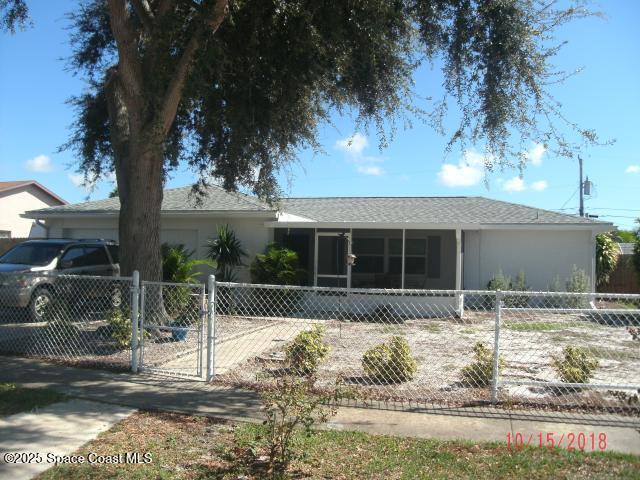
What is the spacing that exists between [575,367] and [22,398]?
642cm

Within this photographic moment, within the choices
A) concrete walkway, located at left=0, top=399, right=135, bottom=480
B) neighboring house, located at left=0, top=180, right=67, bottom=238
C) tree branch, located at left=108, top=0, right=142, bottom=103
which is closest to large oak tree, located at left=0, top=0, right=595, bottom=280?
tree branch, located at left=108, top=0, right=142, bottom=103

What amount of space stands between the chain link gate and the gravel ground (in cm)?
76

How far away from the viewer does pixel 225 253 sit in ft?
53.8

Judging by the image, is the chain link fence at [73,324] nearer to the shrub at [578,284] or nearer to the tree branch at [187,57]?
the tree branch at [187,57]

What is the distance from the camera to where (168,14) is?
31.3 ft

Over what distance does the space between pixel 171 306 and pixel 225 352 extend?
103 inches

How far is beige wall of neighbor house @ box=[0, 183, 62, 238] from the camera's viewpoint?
104 feet

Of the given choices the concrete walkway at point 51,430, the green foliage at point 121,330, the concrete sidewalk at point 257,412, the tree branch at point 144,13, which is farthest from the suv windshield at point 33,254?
the concrete walkway at point 51,430

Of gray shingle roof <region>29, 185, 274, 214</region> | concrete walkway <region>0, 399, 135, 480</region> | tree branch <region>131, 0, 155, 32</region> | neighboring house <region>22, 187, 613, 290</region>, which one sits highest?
tree branch <region>131, 0, 155, 32</region>

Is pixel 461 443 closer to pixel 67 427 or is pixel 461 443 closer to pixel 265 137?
pixel 67 427

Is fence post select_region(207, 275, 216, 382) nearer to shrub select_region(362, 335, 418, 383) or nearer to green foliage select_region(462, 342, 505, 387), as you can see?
shrub select_region(362, 335, 418, 383)

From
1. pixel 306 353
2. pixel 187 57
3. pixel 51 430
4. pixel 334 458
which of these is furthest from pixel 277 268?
pixel 334 458

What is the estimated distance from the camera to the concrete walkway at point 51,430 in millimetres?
4559

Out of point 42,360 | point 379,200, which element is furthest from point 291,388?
point 379,200
